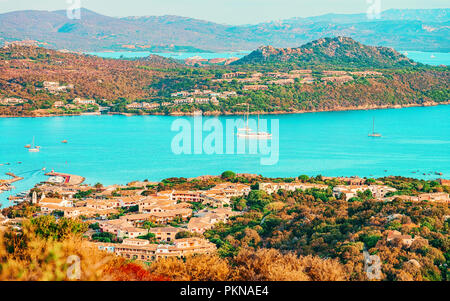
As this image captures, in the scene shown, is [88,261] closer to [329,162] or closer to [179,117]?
[329,162]

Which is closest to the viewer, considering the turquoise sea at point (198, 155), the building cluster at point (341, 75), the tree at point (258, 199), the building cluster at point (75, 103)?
the tree at point (258, 199)

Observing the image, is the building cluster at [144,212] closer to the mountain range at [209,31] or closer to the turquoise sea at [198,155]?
the turquoise sea at [198,155]

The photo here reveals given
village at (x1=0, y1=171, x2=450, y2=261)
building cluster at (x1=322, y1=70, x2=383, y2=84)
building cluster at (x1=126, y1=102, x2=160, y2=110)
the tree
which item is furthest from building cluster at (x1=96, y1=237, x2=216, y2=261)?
building cluster at (x1=322, y1=70, x2=383, y2=84)

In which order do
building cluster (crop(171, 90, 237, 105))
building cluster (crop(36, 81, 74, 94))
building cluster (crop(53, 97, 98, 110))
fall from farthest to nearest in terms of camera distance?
building cluster (crop(36, 81, 74, 94)), building cluster (crop(171, 90, 237, 105)), building cluster (crop(53, 97, 98, 110))

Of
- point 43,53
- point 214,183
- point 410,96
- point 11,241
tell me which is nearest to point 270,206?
point 214,183

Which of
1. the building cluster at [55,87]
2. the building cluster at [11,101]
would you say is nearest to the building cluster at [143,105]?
the building cluster at [55,87]

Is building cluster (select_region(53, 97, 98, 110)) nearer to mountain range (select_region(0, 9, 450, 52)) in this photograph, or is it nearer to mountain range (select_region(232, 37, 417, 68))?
mountain range (select_region(232, 37, 417, 68))
